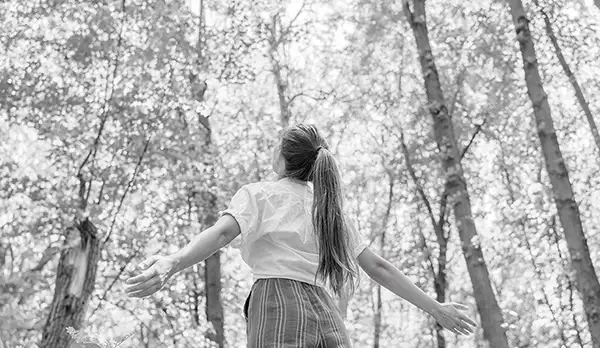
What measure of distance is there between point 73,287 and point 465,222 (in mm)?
4740

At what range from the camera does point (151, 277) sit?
2.60 metres

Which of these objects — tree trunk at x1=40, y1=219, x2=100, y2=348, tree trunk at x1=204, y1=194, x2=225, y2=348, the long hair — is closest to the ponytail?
the long hair

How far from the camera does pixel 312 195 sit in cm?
336

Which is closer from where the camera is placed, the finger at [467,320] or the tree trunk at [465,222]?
the finger at [467,320]

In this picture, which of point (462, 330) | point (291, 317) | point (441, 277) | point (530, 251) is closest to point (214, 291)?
point (530, 251)

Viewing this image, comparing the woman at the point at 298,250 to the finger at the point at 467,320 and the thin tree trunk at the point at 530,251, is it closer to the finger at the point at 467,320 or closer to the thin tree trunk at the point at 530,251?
the finger at the point at 467,320

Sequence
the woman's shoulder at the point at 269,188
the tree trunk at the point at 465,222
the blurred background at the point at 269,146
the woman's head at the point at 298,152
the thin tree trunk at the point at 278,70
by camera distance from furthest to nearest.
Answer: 1. the thin tree trunk at the point at 278,70
2. the blurred background at the point at 269,146
3. the tree trunk at the point at 465,222
4. the woman's head at the point at 298,152
5. the woman's shoulder at the point at 269,188

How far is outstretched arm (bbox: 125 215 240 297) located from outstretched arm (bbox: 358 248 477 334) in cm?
69

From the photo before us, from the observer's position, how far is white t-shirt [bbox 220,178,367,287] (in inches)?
121

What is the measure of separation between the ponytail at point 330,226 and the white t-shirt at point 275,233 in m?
0.04

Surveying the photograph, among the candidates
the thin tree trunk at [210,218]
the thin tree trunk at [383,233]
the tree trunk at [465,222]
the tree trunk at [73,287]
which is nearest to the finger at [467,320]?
the tree trunk at [73,287]

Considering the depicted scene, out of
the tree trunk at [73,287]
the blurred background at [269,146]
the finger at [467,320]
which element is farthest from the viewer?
the blurred background at [269,146]

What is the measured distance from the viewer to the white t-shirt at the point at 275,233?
3.08 m

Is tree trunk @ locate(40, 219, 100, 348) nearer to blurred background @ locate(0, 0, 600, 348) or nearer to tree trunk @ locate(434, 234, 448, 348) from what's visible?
blurred background @ locate(0, 0, 600, 348)
